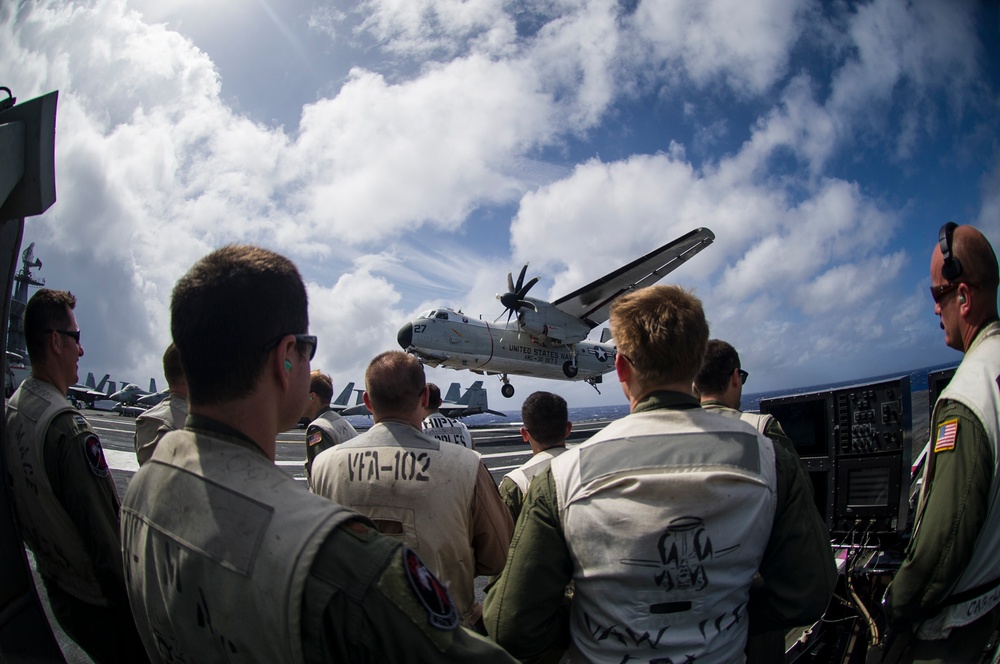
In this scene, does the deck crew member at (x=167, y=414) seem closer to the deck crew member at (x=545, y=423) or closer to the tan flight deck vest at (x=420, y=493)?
the tan flight deck vest at (x=420, y=493)

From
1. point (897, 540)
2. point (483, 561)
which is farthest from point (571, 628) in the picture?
point (897, 540)

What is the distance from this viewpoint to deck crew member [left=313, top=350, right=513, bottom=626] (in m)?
2.56

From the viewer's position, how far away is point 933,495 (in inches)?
82.0

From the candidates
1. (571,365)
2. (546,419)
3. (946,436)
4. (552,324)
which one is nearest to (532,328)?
(552,324)

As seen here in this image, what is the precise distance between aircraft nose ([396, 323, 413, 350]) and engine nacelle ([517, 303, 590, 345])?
16.1ft

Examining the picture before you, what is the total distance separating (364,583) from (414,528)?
1.53 meters

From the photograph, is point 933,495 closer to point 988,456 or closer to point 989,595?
point 988,456

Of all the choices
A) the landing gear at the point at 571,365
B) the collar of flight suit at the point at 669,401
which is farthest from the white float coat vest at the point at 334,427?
the landing gear at the point at 571,365

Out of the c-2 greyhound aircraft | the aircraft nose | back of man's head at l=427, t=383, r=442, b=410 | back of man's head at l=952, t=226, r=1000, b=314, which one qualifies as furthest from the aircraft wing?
back of man's head at l=952, t=226, r=1000, b=314

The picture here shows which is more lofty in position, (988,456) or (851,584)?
(988,456)

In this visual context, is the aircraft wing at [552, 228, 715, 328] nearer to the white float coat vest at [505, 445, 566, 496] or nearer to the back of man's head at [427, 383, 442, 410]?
the back of man's head at [427, 383, 442, 410]

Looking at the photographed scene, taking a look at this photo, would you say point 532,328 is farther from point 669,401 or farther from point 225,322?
point 225,322

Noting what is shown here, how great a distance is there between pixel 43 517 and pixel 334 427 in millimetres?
2523

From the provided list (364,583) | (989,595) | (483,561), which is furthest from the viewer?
(483,561)
